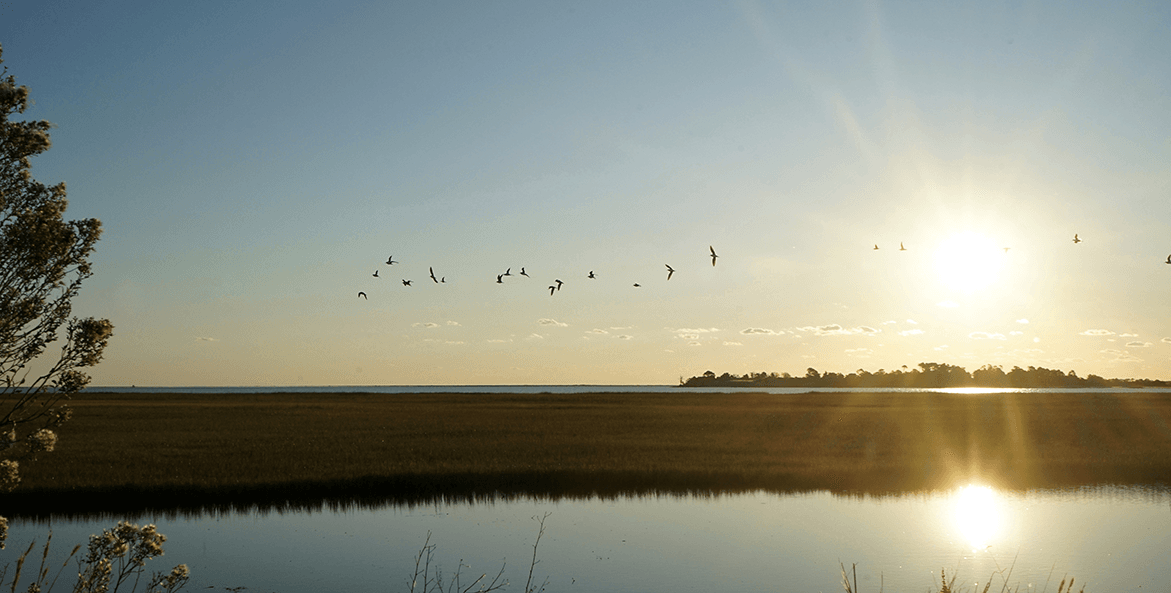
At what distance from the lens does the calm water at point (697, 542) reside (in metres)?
19.3

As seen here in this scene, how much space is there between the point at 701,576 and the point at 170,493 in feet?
57.7

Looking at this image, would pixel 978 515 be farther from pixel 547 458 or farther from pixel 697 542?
pixel 547 458

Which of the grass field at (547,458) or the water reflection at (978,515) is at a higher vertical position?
the grass field at (547,458)

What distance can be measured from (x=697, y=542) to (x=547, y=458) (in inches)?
506

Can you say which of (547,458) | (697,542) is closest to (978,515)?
(697,542)

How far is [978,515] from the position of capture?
87.0 ft

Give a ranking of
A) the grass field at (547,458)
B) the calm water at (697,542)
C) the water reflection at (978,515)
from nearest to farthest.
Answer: the calm water at (697,542) → the water reflection at (978,515) → the grass field at (547,458)

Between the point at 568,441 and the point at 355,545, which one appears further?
the point at 568,441

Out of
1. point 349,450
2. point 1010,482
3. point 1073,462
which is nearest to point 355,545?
point 349,450

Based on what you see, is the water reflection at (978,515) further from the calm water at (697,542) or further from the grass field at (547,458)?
the grass field at (547,458)

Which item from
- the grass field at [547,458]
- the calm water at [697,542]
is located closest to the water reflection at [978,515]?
the calm water at [697,542]

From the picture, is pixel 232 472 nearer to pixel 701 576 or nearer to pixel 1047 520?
pixel 701 576

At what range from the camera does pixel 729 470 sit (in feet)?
109

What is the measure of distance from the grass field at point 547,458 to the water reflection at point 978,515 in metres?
1.70
